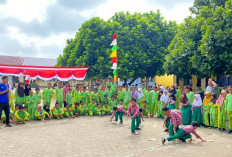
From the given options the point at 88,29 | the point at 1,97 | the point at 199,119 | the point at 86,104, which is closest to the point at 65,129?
the point at 1,97

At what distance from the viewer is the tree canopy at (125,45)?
23.2 meters

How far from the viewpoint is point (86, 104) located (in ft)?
45.4

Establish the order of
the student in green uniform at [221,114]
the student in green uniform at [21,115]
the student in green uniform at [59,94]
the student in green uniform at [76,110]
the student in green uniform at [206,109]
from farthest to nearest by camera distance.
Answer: the student in green uniform at [76,110] → the student in green uniform at [59,94] → the student in green uniform at [21,115] → the student in green uniform at [206,109] → the student in green uniform at [221,114]

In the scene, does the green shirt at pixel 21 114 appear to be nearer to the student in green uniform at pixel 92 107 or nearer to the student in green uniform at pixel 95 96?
the student in green uniform at pixel 92 107

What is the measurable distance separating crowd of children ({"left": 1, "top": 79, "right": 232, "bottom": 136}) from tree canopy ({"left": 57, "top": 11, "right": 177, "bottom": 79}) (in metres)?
8.54

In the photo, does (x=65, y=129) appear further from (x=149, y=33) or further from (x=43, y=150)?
(x=149, y=33)

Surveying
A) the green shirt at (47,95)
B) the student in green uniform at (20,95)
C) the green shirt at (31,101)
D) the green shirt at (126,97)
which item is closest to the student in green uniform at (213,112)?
the green shirt at (126,97)

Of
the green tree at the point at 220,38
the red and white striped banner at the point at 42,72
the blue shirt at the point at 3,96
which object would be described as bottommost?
the blue shirt at the point at 3,96

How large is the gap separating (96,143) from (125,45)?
17.2 m

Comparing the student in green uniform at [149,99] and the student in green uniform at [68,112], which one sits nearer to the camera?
the student in green uniform at [68,112]

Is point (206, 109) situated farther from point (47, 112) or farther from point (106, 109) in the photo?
point (47, 112)

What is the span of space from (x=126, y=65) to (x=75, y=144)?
1596 cm

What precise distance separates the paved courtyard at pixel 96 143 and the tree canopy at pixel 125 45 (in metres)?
13.5

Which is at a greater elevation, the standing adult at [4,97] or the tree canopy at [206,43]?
the tree canopy at [206,43]
